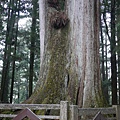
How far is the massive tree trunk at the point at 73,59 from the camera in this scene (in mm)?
6461

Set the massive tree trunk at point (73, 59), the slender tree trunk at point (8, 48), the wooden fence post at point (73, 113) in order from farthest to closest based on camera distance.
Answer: the slender tree trunk at point (8, 48), the massive tree trunk at point (73, 59), the wooden fence post at point (73, 113)

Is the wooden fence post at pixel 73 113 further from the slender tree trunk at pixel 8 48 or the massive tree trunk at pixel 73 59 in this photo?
the slender tree trunk at pixel 8 48

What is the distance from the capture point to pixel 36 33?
16047 millimetres

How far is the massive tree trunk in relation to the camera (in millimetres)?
6461

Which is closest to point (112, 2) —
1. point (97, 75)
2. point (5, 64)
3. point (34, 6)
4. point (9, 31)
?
point (34, 6)

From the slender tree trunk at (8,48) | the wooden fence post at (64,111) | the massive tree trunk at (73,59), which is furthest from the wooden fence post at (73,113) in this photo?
the slender tree trunk at (8,48)

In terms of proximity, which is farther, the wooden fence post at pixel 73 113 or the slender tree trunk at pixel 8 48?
the slender tree trunk at pixel 8 48

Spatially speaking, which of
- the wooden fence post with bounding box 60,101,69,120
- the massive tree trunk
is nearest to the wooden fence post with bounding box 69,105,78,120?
the wooden fence post with bounding box 60,101,69,120

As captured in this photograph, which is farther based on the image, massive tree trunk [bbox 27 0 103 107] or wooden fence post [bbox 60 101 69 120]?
massive tree trunk [bbox 27 0 103 107]

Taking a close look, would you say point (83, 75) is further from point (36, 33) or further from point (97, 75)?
point (36, 33)

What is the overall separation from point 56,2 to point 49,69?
2.62 m

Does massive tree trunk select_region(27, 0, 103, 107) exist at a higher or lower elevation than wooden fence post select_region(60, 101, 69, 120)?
higher

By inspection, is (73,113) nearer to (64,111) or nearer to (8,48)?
(64,111)

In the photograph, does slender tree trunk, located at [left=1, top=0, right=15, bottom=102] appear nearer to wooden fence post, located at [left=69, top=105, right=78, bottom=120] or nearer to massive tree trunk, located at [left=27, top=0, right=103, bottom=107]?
massive tree trunk, located at [left=27, top=0, right=103, bottom=107]
